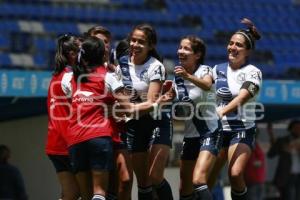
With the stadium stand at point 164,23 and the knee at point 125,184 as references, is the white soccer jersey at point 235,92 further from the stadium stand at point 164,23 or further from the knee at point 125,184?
the stadium stand at point 164,23

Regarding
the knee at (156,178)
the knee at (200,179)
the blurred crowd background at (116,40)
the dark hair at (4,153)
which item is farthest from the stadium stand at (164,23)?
the knee at (200,179)

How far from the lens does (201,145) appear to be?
978 cm

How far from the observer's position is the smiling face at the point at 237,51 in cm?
989

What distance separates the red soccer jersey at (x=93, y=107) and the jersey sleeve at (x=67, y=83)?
24cm

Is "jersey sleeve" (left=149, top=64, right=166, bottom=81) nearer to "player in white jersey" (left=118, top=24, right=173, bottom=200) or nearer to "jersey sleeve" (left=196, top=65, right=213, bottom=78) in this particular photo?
"player in white jersey" (left=118, top=24, right=173, bottom=200)

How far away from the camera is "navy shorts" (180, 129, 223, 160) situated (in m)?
9.67

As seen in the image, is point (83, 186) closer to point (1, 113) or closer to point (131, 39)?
point (131, 39)

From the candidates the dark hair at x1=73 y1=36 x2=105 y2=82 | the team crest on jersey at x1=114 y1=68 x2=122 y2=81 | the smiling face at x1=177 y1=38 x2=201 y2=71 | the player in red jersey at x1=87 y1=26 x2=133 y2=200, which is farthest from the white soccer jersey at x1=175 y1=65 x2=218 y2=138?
the dark hair at x1=73 y1=36 x2=105 y2=82

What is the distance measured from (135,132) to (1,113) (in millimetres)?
5918

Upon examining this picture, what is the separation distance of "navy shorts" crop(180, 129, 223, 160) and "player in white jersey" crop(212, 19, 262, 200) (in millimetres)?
170

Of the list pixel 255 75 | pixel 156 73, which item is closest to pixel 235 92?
pixel 255 75

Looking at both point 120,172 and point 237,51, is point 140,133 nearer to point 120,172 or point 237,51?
point 120,172

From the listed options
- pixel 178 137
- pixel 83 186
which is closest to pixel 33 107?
pixel 178 137

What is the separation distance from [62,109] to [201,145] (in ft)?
5.00
